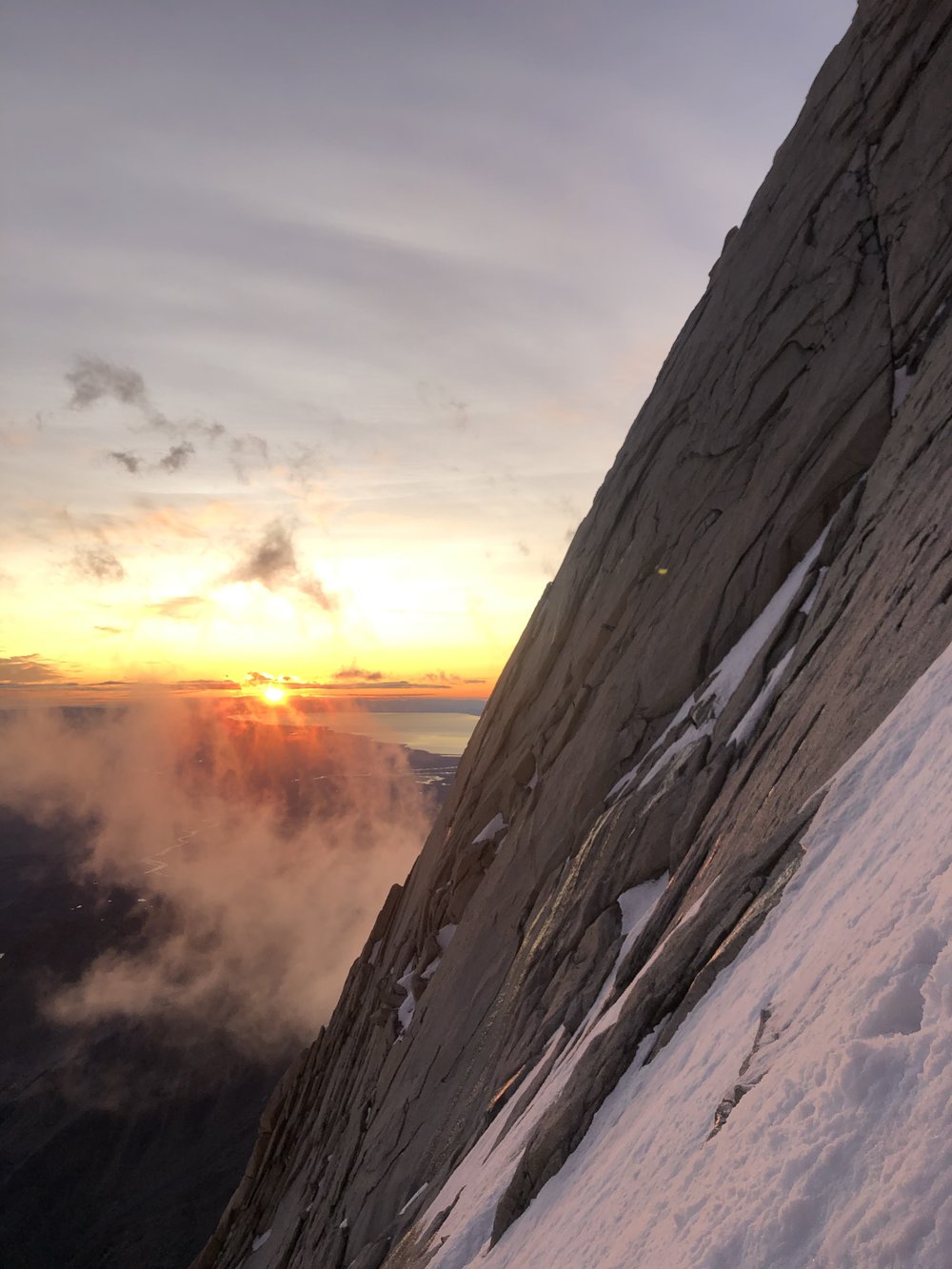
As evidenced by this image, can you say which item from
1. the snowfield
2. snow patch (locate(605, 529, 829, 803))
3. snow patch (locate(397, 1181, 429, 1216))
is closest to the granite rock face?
snow patch (locate(605, 529, 829, 803))

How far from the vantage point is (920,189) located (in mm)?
20719

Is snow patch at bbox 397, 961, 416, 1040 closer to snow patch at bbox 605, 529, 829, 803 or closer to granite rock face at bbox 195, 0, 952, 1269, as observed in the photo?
granite rock face at bbox 195, 0, 952, 1269

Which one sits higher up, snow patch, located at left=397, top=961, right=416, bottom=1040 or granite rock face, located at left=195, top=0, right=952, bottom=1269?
granite rock face, located at left=195, top=0, right=952, bottom=1269

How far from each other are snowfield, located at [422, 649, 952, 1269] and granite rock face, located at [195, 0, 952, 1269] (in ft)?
3.18

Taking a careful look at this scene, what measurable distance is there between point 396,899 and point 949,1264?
1484 inches

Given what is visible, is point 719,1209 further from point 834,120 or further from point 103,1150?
point 103,1150

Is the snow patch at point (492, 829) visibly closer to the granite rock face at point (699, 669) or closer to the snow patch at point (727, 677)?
the granite rock face at point (699, 669)

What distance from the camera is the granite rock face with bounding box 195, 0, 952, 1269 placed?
36.4ft

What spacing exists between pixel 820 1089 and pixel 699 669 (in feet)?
56.3

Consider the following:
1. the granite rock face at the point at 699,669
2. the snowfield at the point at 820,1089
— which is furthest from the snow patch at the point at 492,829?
the snowfield at the point at 820,1089

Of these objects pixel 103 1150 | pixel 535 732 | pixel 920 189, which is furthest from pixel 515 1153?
pixel 103 1150

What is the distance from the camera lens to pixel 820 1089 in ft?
15.5

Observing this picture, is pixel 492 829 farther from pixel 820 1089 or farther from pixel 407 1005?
pixel 820 1089

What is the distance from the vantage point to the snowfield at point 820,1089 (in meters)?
3.93
